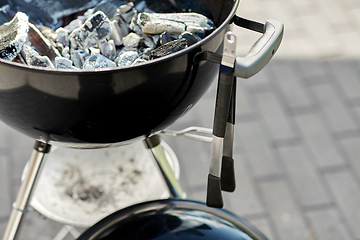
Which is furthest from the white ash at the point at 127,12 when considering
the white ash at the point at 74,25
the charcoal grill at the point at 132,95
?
the charcoal grill at the point at 132,95

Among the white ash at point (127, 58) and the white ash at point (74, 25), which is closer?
the white ash at point (127, 58)

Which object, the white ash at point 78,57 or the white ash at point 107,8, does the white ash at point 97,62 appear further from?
the white ash at point 107,8

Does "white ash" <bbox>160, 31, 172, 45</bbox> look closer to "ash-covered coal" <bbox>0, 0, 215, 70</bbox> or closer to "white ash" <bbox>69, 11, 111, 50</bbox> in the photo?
"ash-covered coal" <bbox>0, 0, 215, 70</bbox>

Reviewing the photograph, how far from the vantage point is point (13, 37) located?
0.82m

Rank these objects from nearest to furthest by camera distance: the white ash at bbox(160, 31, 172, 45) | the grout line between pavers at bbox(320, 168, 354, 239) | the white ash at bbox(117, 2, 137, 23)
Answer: the white ash at bbox(160, 31, 172, 45)
the white ash at bbox(117, 2, 137, 23)
the grout line between pavers at bbox(320, 168, 354, 239)

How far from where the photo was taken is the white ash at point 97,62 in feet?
2.74

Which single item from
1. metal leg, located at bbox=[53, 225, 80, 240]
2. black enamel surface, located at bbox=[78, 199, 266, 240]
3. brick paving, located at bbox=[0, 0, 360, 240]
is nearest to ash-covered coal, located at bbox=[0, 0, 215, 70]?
black enamel surface, located at bbox=[78, 199, 266, 240]

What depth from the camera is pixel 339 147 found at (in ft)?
6.47

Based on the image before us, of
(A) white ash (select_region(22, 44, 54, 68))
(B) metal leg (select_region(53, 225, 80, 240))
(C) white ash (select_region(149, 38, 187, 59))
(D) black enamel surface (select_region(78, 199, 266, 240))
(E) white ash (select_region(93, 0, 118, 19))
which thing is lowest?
(B) metal leg (select_region(53, 225, 80, 240))

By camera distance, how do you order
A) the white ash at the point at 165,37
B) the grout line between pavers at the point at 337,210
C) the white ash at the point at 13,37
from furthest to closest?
the grout line between pavers at the point at 337,210 → the white ash at the point at 165,37 → the white ash at the point at 13,37

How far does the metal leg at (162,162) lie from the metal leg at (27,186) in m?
0.26

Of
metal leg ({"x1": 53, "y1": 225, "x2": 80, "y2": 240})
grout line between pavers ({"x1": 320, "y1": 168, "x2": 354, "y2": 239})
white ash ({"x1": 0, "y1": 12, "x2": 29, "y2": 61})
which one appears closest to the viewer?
white ash ({"x1": 0, "y1": 12, "x2": 29, "y2": 61})

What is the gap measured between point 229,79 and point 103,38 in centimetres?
38

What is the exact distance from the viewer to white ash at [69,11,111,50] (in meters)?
0.91
